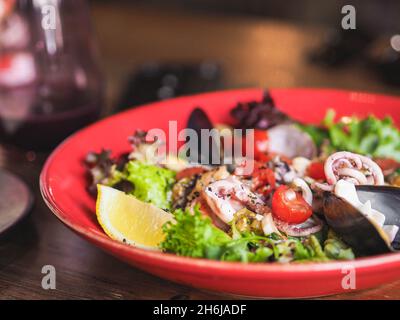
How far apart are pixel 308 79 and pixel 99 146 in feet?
5.49

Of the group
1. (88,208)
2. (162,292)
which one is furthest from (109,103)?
(162,292)

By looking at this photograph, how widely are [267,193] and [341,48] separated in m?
2.08

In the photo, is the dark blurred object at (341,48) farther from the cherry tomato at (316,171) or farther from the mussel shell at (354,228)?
the mussel shell at (354,228)

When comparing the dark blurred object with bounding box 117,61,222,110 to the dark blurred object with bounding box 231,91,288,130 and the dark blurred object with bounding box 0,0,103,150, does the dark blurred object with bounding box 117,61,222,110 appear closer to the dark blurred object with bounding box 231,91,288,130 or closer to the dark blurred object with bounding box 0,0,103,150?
the dark blurred object with bounding box 0,0,103,150

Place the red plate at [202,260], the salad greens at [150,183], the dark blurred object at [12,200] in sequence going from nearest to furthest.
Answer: the red plate at [202,260], the dark blurred object at [12,200], the salad greens at [150,183]

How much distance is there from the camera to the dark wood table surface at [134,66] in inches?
57.8

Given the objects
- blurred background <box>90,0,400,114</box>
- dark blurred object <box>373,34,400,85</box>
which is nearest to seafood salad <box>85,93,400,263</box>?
→ blurred background <box>90,0,400,114</box>

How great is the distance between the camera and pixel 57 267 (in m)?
1.57

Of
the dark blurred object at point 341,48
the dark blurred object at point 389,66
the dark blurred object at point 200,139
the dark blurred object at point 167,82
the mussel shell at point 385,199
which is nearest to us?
the mussel shell at point 385,199

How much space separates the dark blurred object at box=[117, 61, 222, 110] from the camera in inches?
111

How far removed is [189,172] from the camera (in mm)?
1825

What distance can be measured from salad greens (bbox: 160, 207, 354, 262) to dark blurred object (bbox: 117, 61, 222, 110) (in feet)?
4.85

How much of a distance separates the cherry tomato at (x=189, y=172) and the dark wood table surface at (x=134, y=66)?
1.17 feet

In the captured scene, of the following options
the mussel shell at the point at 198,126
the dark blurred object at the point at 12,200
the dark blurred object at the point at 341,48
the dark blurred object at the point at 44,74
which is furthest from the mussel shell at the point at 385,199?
the dark blurred object at the point at 341,48
